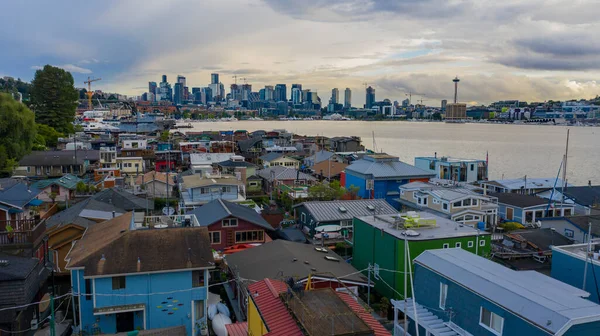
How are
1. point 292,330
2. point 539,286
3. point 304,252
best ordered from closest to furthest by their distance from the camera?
point 292,330
point 539,286
point 304,252

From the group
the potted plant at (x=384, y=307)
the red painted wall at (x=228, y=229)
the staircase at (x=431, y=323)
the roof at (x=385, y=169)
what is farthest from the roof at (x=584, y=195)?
the staircase at (x=431, y=323)

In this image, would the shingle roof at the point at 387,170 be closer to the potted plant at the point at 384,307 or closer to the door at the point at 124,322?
the potted plant at the point at 384,307

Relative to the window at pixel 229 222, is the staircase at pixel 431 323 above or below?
below

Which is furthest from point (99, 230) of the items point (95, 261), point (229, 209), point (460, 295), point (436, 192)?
point (436, 192)

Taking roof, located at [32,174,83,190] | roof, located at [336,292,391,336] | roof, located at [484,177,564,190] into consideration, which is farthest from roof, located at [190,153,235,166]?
roof, located at [336,292,391,336]

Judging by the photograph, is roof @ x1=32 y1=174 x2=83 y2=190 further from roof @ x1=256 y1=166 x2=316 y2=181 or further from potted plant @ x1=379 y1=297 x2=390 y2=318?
potted plant @ x1=379 y1=297 x2=390 y2=318

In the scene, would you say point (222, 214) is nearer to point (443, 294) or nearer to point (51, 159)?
point (443, 294)

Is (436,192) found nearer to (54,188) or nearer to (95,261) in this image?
(95,261)
